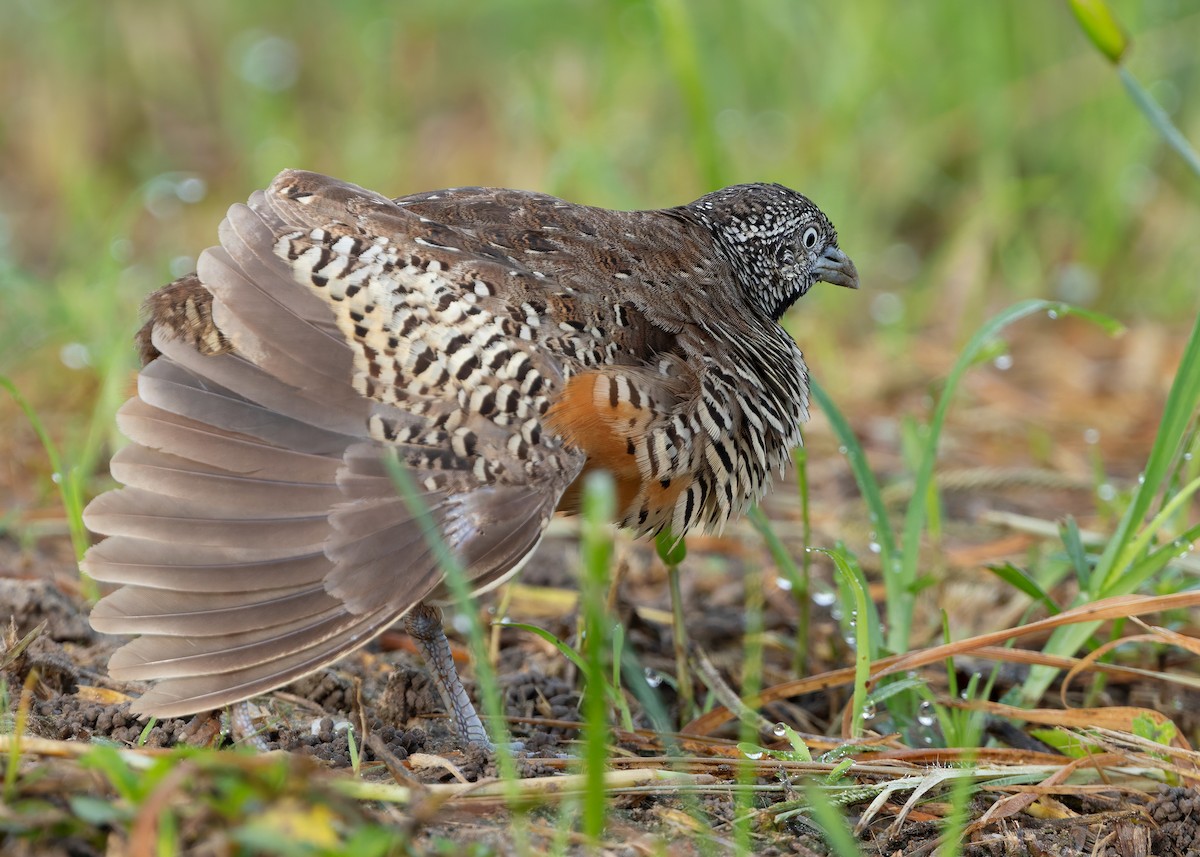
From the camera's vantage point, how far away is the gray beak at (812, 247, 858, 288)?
435 cm

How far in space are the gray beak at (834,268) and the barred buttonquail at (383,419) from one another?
73cm

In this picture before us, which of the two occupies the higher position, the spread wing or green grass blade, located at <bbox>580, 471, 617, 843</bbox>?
the spread wing

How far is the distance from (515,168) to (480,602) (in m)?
4.05

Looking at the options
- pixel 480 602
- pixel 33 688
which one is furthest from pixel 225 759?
pixel 480 602

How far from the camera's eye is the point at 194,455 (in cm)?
297

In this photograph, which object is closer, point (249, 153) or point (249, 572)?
point (249, 572)

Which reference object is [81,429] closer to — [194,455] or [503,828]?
[194,455]

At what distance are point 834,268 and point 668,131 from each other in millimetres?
3929

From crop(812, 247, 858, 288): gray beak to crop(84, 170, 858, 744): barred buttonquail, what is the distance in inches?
28.8

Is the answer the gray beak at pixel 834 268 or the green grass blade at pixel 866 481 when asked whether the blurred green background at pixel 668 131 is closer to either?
the gray beak at pixel 834 268

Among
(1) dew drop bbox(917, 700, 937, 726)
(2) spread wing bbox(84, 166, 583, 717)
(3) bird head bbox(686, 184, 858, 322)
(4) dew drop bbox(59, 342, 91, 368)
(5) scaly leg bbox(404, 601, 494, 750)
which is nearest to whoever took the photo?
(2) spread wing bbox(84, 166, 583, 717)

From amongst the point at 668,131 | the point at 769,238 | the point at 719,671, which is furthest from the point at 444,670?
the point at 668,131

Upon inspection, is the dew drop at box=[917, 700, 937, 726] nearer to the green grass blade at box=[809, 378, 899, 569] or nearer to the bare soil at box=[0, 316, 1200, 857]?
the bare soil at box=[0, 316, 1200, 857]

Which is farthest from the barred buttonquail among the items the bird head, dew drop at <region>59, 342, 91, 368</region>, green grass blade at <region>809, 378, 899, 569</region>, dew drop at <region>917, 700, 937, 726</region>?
dew drop at <region>59, 342, 91, 368</region>
